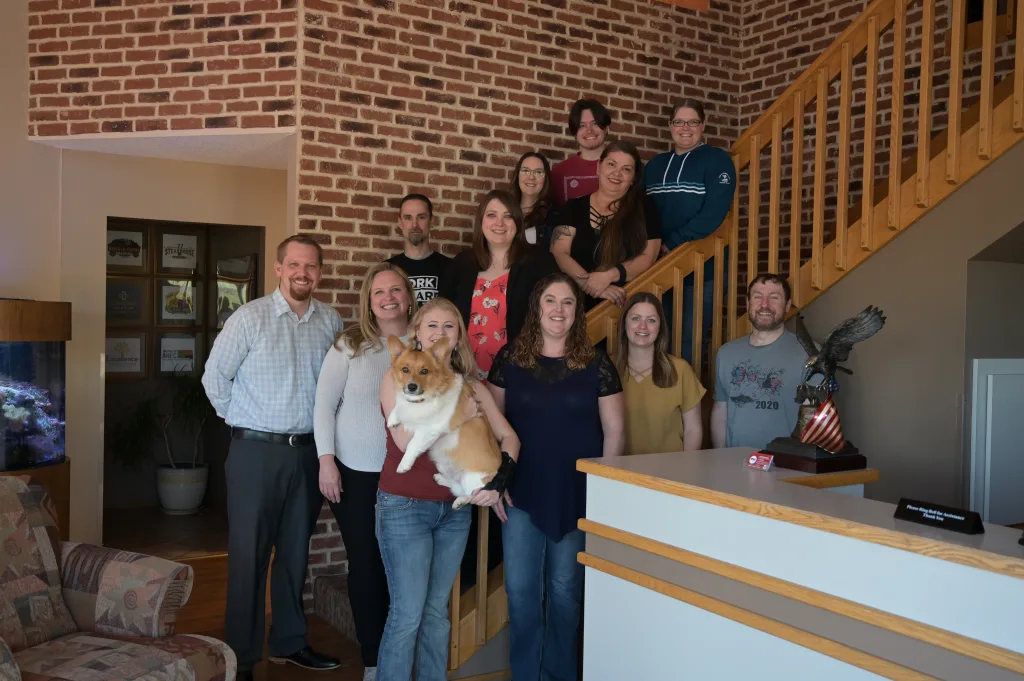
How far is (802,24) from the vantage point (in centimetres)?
582

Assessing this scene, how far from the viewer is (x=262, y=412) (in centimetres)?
344

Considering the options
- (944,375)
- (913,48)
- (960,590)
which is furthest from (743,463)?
(913,48)

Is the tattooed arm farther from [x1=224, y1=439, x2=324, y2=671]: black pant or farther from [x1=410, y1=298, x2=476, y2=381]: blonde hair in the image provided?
[x1=224, y1=439, x2=324, y2=671]: black pant

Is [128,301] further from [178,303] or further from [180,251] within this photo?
[180,251]

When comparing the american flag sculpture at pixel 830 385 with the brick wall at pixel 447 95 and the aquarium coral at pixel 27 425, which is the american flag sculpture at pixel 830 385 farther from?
the aquarium coral at pixel 27 425

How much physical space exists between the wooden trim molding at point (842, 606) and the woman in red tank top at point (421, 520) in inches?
23.3

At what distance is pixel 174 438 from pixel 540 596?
4.70 m

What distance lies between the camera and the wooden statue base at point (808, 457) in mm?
2621

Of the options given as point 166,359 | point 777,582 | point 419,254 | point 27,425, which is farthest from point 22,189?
point 777,582

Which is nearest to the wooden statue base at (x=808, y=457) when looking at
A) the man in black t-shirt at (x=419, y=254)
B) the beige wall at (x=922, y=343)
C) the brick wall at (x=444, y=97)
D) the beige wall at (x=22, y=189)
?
the beige wall at (x=922, y=343)

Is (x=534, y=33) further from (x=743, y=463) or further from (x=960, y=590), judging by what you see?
(x=960, y=590)

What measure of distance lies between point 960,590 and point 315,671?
9.09 feet

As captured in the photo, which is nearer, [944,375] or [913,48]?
[944,375]

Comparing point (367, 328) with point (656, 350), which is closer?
point (367, 328)
